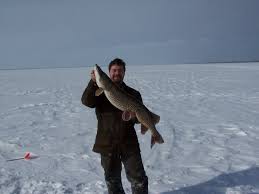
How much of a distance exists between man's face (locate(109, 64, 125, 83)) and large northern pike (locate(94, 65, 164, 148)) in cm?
23

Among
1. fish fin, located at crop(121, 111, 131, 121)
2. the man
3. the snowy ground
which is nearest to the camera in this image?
fish fin, located at crop(121, 111, 131, 121)

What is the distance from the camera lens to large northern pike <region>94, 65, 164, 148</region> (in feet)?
10.7

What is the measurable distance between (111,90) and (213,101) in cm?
1100

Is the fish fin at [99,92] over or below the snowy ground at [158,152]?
over

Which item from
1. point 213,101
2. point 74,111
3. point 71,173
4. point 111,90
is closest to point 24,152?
point 71,173

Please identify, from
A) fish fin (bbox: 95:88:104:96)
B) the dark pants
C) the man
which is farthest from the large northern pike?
the dark pants

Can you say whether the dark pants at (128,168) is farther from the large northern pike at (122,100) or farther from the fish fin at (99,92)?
the fish fin at (99,92)

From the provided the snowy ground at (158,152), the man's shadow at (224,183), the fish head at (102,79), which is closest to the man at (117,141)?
the fish head at (102,79)

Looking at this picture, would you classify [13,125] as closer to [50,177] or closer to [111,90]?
[50,177]

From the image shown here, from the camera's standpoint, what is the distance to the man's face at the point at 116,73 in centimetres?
349

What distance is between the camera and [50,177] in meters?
5.14

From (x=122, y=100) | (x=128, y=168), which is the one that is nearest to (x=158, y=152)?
(x=128, y=168)

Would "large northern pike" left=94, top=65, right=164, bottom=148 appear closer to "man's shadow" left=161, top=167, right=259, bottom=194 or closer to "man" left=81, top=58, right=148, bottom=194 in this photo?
"man" left=81, top=58, right=148, bottom=194

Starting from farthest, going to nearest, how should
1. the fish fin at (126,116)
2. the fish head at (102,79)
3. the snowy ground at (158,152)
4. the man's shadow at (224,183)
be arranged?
the snowy ground at (158,152) < the man's shadow at (224,183) < the fish fin at (126,116) < the fish head at (102,79)
